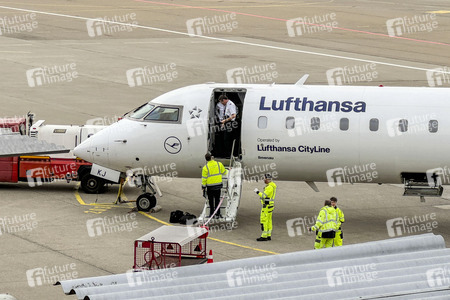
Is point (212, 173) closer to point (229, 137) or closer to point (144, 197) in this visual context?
point (229, 137)

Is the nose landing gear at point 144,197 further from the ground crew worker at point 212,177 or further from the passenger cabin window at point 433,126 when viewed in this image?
the passenger cabin window at point 433,126

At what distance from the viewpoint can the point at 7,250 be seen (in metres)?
24.5

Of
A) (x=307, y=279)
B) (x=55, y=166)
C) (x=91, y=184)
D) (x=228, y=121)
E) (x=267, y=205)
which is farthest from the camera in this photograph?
(x=55, y=166)

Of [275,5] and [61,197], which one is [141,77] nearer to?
[61,197]

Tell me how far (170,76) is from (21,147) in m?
34.4

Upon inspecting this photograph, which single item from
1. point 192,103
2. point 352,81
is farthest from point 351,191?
point 352,81

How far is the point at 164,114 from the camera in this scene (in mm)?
28156

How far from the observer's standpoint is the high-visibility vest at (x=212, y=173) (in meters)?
26.8

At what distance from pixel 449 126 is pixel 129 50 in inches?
1385

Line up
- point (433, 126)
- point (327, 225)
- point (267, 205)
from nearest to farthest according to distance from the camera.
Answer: point (327, 225), point (267, 205), point (433, 126)

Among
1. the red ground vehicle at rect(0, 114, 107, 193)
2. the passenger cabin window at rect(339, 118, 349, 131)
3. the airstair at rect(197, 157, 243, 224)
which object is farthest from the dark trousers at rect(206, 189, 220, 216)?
the red ground vehicle at rect(0, 114, 107, 193)

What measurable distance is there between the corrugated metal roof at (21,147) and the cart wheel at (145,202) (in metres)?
10.2

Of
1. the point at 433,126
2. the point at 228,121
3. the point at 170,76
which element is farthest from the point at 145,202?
the point at 170,76

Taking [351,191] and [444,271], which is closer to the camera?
[444,271]
